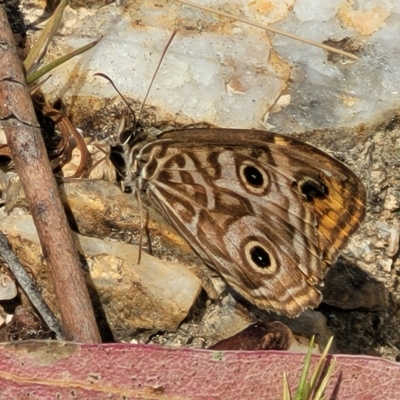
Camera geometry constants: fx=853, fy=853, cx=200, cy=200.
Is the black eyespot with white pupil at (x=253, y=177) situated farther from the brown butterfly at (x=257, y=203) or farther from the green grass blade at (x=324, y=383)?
the green grass blade at (x=324, y=383)

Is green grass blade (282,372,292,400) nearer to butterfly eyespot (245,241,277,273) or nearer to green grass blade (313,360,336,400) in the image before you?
green grass blade (313,360,336,400)

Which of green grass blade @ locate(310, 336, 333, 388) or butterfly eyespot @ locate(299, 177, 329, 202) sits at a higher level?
butterfly eyespot @ locate(299, 177, 329, 202)

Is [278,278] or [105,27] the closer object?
[278,278]

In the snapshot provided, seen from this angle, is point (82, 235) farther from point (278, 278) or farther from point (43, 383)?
point (43, 383)

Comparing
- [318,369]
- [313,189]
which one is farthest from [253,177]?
[318,369]

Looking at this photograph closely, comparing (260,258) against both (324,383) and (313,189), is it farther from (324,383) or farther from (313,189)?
(324,383)

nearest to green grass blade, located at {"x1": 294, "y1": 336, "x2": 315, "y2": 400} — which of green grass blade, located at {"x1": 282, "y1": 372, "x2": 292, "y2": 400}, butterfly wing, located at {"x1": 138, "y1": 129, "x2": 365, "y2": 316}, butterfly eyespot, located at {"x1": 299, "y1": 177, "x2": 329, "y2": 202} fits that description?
green grass blade, located at {"x1": 282, "y1": 372, "x2": 292, "y2": 400}

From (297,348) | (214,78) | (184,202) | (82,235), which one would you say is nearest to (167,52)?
(214,78)

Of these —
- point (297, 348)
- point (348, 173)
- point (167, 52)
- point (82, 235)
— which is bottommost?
point (297, 348)
